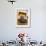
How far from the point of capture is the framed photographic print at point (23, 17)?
558 centimetres

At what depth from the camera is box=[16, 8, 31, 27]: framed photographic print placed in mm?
5578

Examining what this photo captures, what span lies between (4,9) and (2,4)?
8.5 inches

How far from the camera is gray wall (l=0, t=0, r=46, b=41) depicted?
5.46m

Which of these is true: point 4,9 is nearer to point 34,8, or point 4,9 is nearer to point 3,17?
point 3,17

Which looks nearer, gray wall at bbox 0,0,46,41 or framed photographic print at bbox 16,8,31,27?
gray wall at bbox 0,0,46,41

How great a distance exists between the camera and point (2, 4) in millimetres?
5434

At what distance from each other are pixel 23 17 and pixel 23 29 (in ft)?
1.66

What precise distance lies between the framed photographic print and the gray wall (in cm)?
13

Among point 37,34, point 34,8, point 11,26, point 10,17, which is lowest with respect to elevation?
point 37,34

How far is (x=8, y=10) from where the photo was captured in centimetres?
549

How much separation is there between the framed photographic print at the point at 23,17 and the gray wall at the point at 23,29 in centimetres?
13

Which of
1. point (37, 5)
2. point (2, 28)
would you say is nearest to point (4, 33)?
point (2, 28)

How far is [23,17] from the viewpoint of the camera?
18.6 ft

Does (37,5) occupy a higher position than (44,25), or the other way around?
(37,5)
